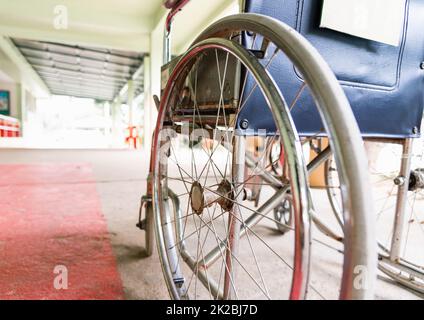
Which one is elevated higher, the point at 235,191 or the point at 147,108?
the point at 147,108

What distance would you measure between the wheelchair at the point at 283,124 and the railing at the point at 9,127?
9711mm

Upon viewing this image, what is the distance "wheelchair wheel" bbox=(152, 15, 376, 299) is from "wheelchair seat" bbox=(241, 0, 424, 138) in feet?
0.23

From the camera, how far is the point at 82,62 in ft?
25.4

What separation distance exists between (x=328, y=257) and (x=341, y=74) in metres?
0.75

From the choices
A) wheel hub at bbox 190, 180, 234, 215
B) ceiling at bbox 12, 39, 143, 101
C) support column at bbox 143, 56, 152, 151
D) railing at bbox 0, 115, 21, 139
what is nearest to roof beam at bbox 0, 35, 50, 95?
ceiling at bbox 12, 39, 143, 101

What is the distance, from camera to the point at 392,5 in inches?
27.4

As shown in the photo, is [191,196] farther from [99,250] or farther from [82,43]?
[82,43]

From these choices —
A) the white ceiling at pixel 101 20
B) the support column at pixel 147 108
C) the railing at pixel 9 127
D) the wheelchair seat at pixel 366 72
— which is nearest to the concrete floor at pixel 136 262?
the wheelchair seat at pixel 366 72

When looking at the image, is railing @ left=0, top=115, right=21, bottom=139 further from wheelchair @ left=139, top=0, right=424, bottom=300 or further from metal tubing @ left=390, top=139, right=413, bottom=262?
metal tubing @ left=390, top=139, right=413, bottom=262

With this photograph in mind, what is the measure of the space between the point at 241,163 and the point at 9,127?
36.0 ft

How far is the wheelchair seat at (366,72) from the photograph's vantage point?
62 cm

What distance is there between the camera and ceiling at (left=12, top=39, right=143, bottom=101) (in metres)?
6.79

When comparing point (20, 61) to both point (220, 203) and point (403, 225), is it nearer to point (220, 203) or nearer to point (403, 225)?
point (220, 203)

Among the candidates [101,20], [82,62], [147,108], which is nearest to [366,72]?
[101,20]
